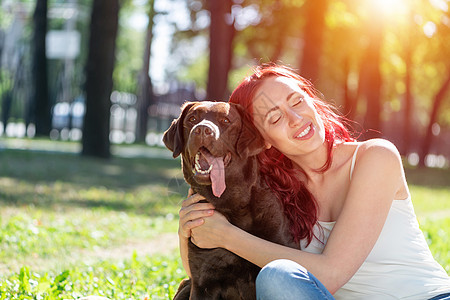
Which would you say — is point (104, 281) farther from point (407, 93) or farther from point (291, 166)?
point (407, 93)

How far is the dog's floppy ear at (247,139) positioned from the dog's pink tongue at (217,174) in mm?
151

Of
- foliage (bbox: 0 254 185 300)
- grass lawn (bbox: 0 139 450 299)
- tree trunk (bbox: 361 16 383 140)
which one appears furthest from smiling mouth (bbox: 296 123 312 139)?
tree trunk (bbox: 361 16 383 140)

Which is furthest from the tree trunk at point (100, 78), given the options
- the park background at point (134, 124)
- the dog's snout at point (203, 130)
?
the dog's snout at point (203, 130)

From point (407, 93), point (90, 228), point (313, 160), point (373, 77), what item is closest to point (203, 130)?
point (313, 160)

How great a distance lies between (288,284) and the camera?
272 centimetres

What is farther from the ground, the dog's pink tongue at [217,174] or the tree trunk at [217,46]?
the tree trunk at [217,46]

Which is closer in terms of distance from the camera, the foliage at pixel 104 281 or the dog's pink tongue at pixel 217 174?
the dog's pink tongue at pixel 217 174

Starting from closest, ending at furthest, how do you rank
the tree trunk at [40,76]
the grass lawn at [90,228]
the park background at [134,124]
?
the grass lawn at [90,228], the park background at [134,124], the tree trunk at [40,76]

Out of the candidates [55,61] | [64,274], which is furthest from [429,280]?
[55,61]

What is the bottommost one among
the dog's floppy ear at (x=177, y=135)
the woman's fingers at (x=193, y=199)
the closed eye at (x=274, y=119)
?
the woman's fingers at (x=193, y=199)

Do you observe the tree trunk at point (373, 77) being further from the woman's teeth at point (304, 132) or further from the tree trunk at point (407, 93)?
the woman's teeth at point (304, 132)

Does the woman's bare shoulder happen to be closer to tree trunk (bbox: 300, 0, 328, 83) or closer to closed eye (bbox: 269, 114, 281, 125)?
closed eye (bbox: 269, 114, 281, 125)

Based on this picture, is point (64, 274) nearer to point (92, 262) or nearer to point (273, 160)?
point (92, 262)

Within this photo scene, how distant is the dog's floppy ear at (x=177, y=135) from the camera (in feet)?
11.7
